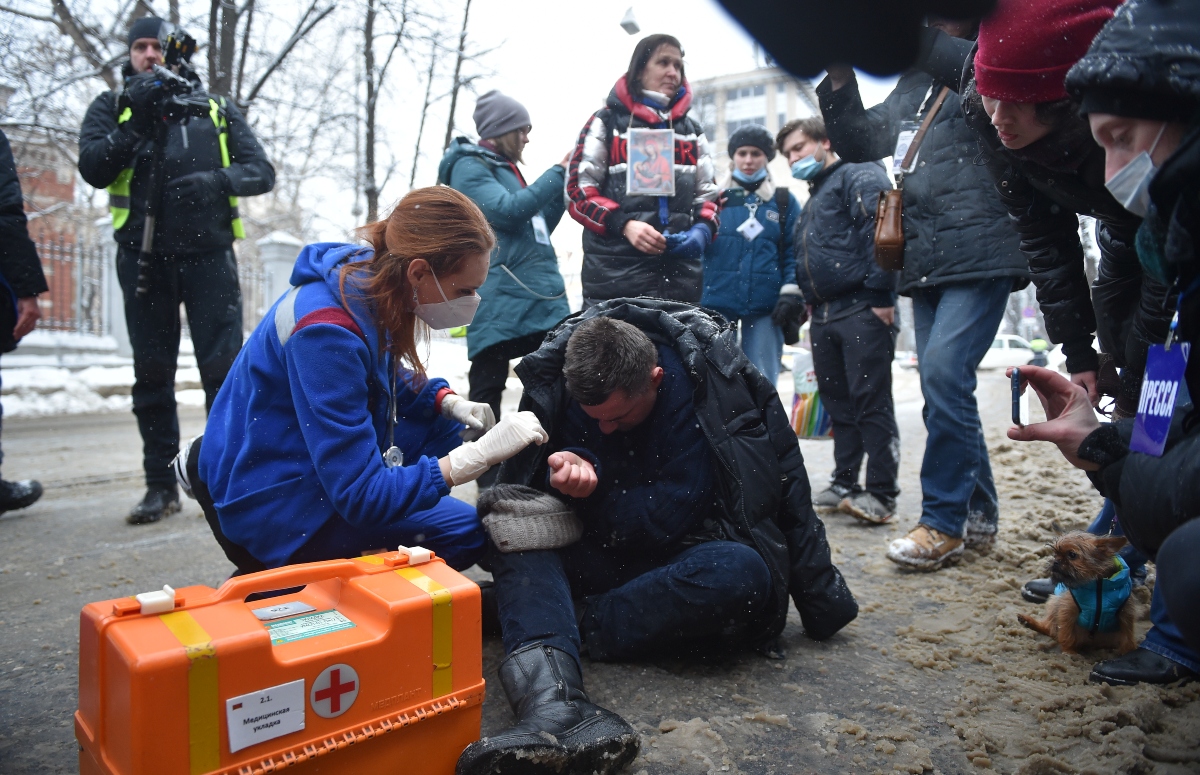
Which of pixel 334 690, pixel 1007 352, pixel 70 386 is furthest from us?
pixel 1007 352

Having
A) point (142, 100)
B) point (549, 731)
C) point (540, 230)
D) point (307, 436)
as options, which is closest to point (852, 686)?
point (549, 731)

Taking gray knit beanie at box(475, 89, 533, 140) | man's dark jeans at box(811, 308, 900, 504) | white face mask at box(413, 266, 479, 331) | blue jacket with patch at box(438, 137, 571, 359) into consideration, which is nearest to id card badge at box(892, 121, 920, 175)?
man's dark jeans at box(811, 308, 900, 504)

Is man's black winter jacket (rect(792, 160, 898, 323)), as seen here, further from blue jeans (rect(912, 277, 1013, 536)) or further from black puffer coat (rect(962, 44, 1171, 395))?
black puffer coat (rect(962, 44, 1171, 395))

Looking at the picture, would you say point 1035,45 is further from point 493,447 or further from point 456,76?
point 456,76

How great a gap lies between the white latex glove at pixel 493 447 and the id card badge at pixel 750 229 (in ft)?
8.72

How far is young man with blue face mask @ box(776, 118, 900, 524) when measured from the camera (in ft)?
12.5

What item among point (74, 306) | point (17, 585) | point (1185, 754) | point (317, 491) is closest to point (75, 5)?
point (74, 306)

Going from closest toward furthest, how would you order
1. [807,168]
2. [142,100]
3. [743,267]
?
[142,100] < [807,168] < [743,267]

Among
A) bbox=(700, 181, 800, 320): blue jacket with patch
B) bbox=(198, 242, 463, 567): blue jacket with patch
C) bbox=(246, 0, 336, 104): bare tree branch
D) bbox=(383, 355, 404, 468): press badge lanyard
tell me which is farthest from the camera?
bbox=(246, 0, 336, 104): bare tree branch

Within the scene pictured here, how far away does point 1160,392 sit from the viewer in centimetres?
138

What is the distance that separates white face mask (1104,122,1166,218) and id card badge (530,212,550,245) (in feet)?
9.46

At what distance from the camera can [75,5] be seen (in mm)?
9633

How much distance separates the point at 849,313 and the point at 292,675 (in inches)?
128

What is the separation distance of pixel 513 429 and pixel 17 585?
2060 mm
